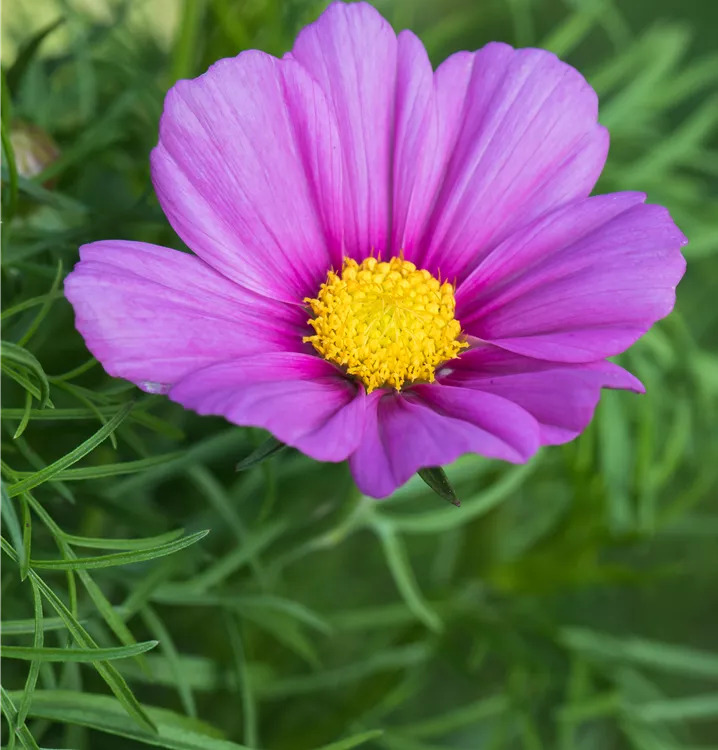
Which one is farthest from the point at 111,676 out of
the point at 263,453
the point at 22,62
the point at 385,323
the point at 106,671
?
the point at 22,62

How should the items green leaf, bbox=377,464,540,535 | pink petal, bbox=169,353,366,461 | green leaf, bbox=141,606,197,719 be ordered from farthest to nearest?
green leaf, bbox=377,464,540,535, green leaf, bbox=141,606,197,719, pink petal, bbox=169,353,366,461

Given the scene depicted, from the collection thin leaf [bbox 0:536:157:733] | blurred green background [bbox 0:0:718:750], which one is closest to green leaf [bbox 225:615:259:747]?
blurred green background [bbox 0:0:718:750]

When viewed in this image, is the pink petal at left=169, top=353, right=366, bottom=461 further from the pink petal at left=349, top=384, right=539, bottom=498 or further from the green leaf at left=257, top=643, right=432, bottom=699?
the green leaf at left=257, top=643, right=432, bottom=699

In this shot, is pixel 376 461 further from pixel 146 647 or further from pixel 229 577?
pixel 229 577

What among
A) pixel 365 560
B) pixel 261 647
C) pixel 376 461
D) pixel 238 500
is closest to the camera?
pixel 376 461

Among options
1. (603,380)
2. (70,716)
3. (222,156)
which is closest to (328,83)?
(222,156)

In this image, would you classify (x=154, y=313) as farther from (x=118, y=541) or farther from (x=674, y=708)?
(x=674, y=708)

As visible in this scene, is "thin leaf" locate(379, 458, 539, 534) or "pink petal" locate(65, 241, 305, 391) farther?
"thin leaf" locate(379, 458, 539, 534)
